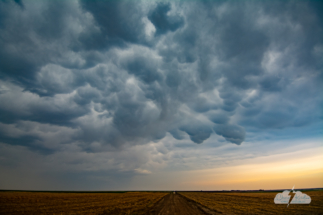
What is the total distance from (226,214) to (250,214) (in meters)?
3.77

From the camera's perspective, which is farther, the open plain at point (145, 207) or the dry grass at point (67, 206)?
the open plain at point (145, 207)

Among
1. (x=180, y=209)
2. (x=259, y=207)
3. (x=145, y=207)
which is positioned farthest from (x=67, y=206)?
(x=259, y=207)

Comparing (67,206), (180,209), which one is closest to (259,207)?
(180,209)

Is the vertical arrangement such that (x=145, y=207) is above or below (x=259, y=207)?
below

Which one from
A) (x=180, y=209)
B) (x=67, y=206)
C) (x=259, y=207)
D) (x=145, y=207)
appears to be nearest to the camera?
A: (x=180, y=209)

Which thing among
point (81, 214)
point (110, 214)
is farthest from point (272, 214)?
point (81, 214)

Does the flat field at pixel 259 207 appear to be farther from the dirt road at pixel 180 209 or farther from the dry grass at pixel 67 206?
the dry grass at pixel 67 206

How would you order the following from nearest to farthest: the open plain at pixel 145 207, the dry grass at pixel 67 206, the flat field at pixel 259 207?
the dry grass at pixel 67 206
the open plain at pixel 145 207
the flat field at pixel 259 207

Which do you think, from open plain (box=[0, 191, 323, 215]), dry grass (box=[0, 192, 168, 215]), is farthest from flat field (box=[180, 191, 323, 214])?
dry grass (box=[0, 192, 168, 215])

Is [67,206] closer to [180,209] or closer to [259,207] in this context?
[180,209]

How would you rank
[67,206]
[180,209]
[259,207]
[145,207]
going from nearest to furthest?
[180,209] → [67,206] → [259,207] → [145,207]

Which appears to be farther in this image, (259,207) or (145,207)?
(145,207)

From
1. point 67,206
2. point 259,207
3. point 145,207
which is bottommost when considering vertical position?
point 145,207

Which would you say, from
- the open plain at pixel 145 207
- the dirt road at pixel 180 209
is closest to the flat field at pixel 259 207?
the open plain at pixel 145 207
